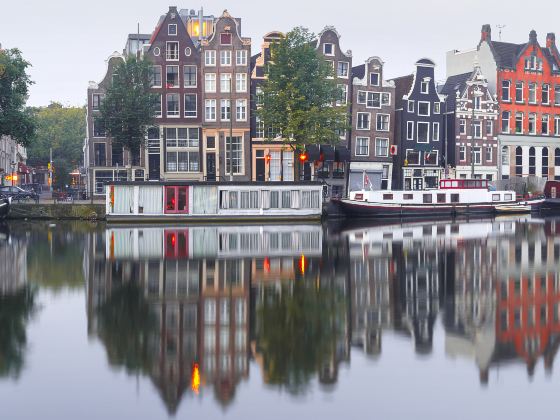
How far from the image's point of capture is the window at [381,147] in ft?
289

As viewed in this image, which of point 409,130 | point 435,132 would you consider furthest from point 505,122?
point 409,130

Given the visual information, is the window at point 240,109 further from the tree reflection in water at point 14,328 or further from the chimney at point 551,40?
the tree reflection in water at point 14,328

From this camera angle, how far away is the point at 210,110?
263ft

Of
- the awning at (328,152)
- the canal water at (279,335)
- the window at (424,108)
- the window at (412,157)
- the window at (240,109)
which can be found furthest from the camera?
the window at (424,108)

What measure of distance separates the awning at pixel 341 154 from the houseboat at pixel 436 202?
1182cm

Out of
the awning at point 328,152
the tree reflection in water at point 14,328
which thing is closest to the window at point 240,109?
the awning at point 328,152

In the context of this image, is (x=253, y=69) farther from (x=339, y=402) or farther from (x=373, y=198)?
(x=339, y=402)

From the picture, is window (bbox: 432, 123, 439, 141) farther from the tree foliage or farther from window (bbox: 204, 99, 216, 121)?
window (bbox: 204, 99, 216, 121)

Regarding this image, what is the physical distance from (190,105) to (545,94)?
48.7 meters

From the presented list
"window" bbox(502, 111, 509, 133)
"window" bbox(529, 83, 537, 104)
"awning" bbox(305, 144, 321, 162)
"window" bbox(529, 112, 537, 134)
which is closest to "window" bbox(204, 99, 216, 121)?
"awning" bbox(305, 144, 321, 162)

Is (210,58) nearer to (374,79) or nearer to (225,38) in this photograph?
(225,38)

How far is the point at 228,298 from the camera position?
77.6 ft

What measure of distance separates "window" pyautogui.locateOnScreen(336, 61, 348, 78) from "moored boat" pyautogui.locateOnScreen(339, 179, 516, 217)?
1768 cm

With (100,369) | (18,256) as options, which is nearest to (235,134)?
(18,256)
